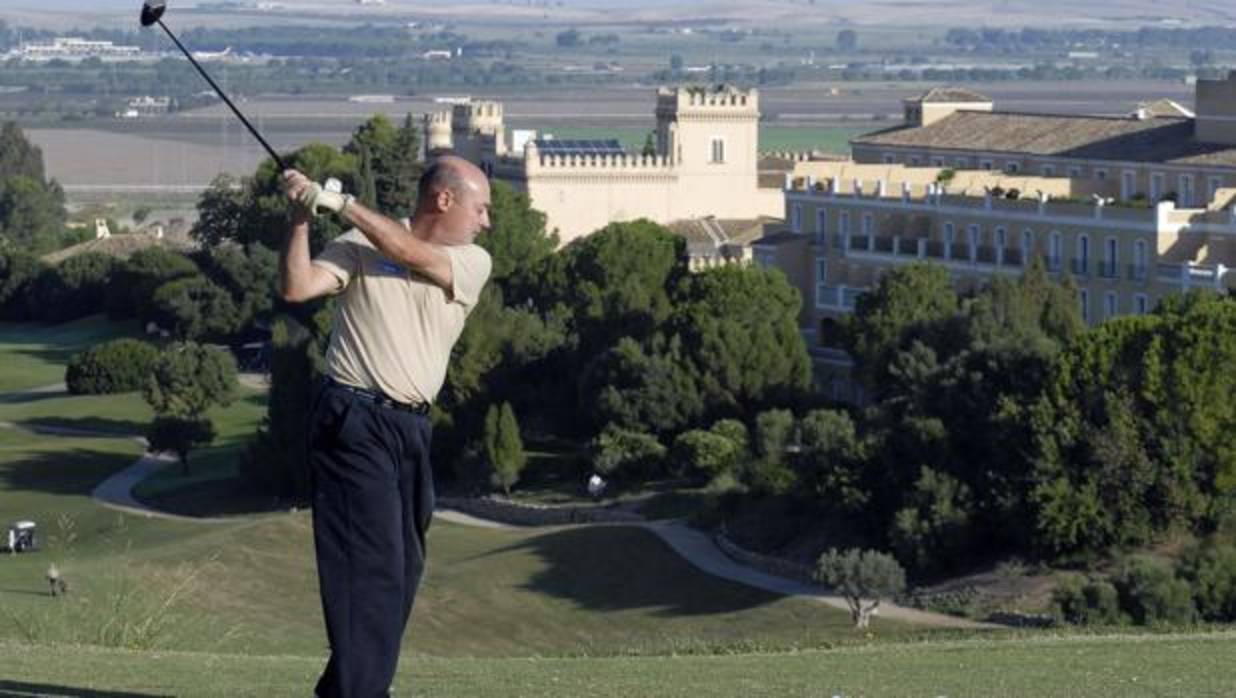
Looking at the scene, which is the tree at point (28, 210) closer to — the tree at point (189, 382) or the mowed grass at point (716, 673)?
the tree at point (189, 382)

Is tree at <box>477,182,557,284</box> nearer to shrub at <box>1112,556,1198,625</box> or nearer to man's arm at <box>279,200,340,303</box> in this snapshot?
shrub at <box>1112,556,1198,625</box>

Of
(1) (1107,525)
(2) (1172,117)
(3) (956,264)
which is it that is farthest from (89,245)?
(1) (1107,525)

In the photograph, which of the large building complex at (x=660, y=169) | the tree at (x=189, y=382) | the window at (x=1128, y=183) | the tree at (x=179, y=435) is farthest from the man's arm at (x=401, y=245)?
the large building complex at (x=660, y=169)

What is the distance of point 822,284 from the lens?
6931 cm

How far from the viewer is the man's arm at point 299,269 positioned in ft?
39.7

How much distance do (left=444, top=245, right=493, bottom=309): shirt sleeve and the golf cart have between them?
32.3m

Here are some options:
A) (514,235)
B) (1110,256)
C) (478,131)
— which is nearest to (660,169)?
(478,131)

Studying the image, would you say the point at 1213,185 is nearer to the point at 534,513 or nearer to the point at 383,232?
the point at 534,513

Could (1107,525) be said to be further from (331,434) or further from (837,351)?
(331,434)

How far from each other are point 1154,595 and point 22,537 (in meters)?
17.5

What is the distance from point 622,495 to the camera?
51.8 metres

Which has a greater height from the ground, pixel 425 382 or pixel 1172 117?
pixel 425 382

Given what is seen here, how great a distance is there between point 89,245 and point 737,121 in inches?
793

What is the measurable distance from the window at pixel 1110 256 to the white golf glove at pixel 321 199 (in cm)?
5013
